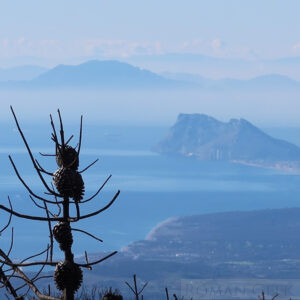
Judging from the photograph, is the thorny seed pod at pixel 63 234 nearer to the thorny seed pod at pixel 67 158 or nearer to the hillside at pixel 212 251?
the thorny seed pod at pixel 67 158

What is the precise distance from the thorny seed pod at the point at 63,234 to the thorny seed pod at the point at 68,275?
3cm

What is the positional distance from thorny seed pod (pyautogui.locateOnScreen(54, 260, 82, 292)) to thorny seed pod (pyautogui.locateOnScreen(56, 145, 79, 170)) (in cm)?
16

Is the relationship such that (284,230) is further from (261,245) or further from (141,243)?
(141,243)

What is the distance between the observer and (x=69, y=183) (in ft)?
4.66

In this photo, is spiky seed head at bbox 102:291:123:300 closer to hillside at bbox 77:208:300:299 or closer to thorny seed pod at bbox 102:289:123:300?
thorny seed pod at bbox 102:289:123:300

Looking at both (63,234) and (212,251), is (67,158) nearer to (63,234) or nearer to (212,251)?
(63,234)

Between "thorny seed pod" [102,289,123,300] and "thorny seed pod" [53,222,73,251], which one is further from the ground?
"thorny seed pod" [53,222,73,251]

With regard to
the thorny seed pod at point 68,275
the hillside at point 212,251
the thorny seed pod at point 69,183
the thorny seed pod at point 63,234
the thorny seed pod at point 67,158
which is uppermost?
the thorny seed pod at point 67,158

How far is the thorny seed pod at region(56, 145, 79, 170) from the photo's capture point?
145cm

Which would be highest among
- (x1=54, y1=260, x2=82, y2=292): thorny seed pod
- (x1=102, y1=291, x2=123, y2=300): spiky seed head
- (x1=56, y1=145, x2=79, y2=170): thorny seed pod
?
(x1=56, y1=145, x2=79, y2=170): thorny seed pod

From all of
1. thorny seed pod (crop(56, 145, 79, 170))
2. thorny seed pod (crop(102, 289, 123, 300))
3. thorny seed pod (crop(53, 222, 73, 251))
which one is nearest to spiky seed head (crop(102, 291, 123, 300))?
thorny seed pod (crop(102, 289, 123, 300))

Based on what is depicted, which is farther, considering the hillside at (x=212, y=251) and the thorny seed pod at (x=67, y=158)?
the hillside at (x=212, y=251)

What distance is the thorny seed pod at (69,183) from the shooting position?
1.42 metres

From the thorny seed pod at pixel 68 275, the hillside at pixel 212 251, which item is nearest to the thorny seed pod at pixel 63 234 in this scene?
the thorny seed pod at pixel 68 275
